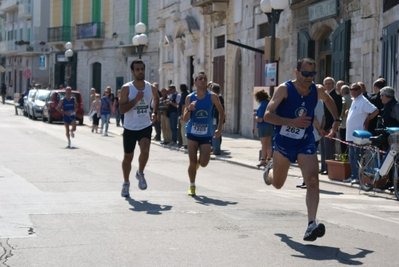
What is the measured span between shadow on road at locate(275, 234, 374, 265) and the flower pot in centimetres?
736

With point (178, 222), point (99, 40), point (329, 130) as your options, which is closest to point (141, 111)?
point (178, 222)

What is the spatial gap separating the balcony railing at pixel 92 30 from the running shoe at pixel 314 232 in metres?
45.3

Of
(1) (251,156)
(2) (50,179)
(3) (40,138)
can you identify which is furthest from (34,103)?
(2) (50,179)

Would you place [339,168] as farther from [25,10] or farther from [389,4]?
[25,10]

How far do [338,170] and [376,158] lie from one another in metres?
1.87

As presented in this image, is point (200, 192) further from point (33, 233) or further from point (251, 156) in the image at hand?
point (251, 156)

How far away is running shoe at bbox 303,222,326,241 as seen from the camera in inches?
312

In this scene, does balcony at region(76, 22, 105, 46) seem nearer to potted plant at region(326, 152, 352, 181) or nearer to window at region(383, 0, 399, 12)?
window at region(383, 0, 399, 12)

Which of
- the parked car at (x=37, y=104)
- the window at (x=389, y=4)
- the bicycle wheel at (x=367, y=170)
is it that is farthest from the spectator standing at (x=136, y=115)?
the parked car at (x=37, y=104)

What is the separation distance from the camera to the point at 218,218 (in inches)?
375

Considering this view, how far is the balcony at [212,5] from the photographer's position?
3259cm

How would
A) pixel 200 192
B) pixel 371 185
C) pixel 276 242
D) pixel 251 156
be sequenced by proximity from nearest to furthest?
pixel 276 242
pixel 200 192
pixel 371 185
pixel 251 156

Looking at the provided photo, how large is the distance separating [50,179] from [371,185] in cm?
516

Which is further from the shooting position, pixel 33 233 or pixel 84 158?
pixel 84 158
